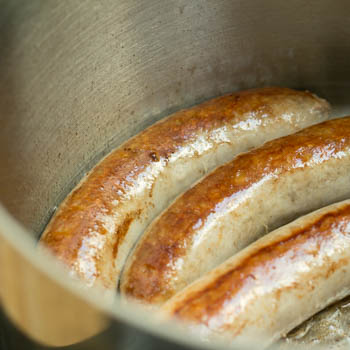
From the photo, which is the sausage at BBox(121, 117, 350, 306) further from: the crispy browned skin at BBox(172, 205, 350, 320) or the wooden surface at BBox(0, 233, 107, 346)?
the wooden surface at BBox(0, 233, 107, 346)

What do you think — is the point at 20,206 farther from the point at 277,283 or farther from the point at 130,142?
the point at 277,283

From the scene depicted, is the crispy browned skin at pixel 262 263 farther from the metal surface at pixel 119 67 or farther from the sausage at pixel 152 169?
the metal surface at pixel 119 67

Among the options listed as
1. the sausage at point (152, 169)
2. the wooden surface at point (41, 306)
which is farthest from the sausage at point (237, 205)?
the wooden surface at point (41, 306)

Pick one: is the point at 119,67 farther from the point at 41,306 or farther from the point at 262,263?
the point at 41,306

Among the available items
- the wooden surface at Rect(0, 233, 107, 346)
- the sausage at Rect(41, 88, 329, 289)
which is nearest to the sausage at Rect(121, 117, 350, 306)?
the sausage at Rect(41, 88, 329, 289)

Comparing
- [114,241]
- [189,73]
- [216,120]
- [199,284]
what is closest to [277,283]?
[199,284]

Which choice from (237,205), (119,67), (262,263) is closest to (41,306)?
(262,263)
